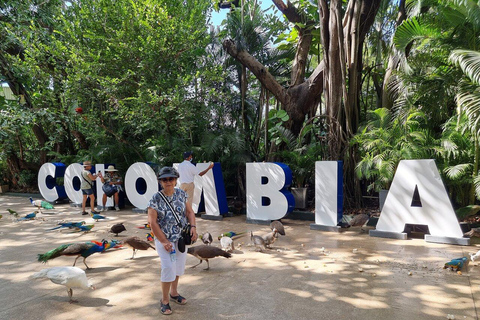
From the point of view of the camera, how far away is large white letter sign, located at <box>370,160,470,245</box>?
5.90 metres

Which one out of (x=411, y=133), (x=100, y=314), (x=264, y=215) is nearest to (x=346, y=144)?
(x=411, y=133)

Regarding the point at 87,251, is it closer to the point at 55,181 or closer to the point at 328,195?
the point at 328,195

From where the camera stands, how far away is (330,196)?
7.16 m

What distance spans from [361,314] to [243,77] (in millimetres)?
8594

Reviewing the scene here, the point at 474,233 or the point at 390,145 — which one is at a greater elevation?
the point at 390,145

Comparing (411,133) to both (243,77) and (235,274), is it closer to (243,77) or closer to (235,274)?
→ (235,274)

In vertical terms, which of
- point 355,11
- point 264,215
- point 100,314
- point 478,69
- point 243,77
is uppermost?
point 355,11

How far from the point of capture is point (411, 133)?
7.00 m

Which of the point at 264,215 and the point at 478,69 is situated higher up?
the point at 478,69

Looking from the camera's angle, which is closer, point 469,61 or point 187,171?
point 469,61

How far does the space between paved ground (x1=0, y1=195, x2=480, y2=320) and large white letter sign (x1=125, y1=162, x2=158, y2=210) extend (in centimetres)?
340

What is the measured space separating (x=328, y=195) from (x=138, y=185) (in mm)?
5616

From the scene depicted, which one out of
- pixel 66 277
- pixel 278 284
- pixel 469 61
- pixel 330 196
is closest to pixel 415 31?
pixel 469 61

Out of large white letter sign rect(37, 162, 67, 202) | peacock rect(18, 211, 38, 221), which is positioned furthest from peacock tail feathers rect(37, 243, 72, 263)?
large white letter sign rect(37, 162, 67, 202)
